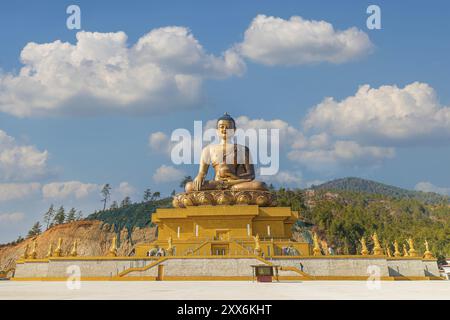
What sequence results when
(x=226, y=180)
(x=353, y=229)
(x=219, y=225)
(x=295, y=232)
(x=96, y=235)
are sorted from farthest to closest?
(x=353, y=229), (x=96, y=235), (x=295, y=232), (x=226, y=180), (x=219, y=225)

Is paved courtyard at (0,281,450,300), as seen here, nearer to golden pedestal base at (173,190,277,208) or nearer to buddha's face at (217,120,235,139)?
golden pedestal base at (173,190,277,208)

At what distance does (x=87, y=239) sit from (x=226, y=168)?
3948cm

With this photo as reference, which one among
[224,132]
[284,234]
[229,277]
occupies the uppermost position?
[224,132]

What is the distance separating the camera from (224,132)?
27.7 metres

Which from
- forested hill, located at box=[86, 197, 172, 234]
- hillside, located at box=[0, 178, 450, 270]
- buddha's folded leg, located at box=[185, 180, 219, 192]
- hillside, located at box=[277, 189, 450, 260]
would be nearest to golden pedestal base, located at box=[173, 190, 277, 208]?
buddha's folded leg, located at box=[185, 180, 219, 192]

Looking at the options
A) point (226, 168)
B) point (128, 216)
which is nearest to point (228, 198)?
point (226, 168)

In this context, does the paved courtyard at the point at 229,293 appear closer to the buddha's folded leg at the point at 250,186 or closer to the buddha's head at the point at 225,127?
the buddha's folded leg at the point at 250,186

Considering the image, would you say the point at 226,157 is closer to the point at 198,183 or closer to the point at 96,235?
the point at 198,183

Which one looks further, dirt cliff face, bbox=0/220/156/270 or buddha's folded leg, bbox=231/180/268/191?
dirt cliff face, bbox=0/220/156/270

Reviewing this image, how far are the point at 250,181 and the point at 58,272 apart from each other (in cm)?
1241

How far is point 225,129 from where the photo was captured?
1091 inches

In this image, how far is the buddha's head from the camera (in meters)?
27.7
